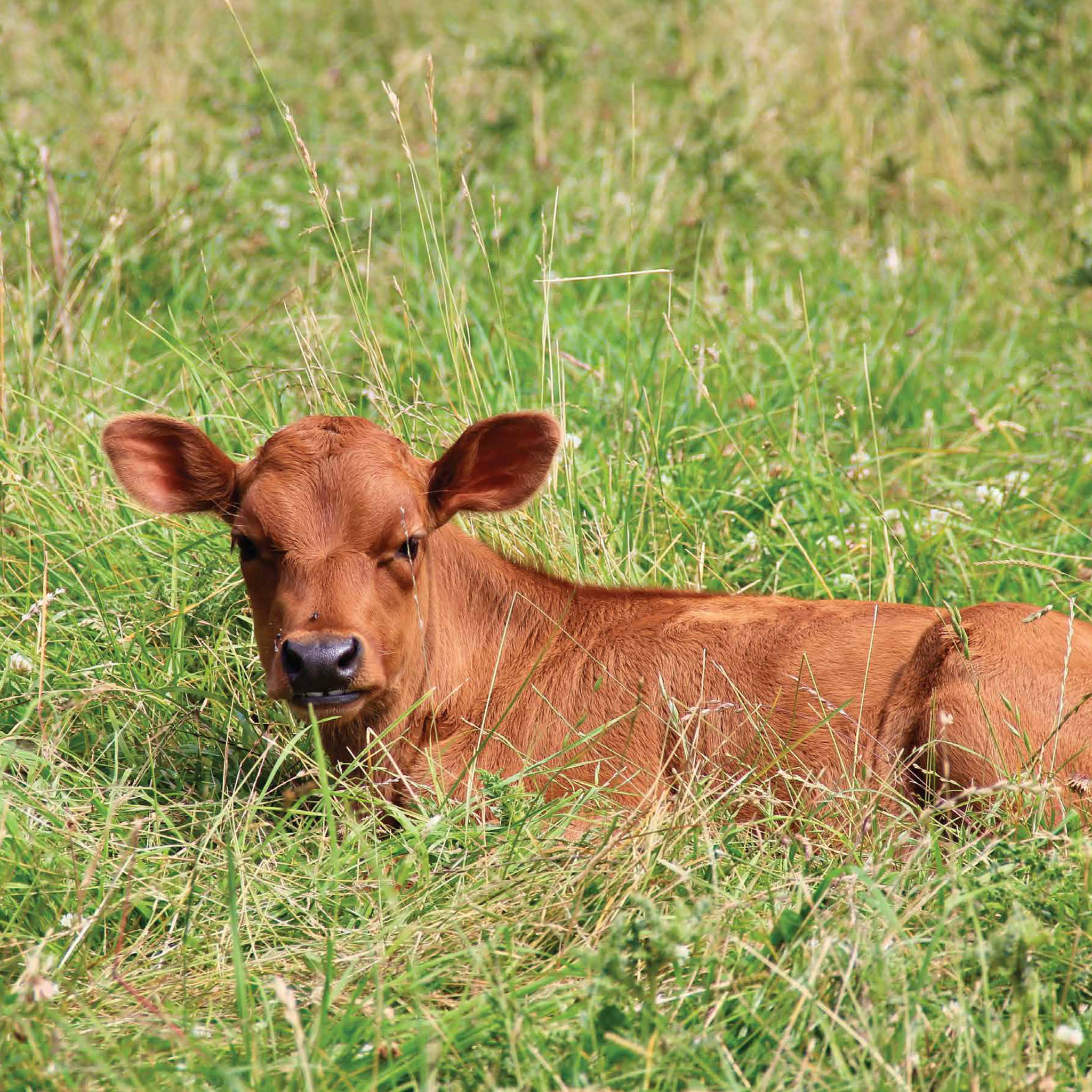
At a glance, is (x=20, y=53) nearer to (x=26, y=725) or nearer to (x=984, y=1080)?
(x=26, y=725)

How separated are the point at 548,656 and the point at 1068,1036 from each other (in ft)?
6.95

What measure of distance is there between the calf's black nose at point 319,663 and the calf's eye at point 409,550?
1.25 feet

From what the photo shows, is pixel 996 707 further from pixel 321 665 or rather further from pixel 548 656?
pixel 321 665

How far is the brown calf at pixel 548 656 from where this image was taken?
12.9ft

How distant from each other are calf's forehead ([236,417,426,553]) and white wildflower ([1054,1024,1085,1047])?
210 cm

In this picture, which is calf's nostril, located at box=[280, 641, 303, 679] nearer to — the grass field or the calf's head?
the calf's head

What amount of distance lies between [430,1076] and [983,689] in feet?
7.16

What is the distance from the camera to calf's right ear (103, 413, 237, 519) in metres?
4.20

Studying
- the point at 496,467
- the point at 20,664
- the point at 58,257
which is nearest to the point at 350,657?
the point at 496,467

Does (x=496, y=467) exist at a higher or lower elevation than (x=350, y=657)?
higher

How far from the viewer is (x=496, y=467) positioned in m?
4.36

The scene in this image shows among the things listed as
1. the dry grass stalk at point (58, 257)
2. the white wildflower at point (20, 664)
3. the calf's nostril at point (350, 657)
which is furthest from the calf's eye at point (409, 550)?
the dry grass stalk at point (58, 257)

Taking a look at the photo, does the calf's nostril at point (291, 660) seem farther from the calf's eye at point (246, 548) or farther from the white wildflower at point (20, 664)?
the white wildflower at point (20, 664)

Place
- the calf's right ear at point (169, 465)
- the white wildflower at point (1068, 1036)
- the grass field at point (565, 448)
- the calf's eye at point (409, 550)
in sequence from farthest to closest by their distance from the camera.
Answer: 1. the calf's right ear at point (169, 465)
2. the calf's eye at point (409, 550)
3. the grass field at point (565, 448)
4. the white wildflower at point (1068, 1036)
